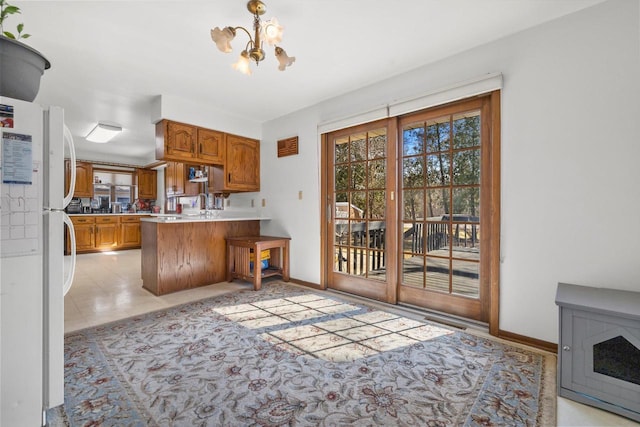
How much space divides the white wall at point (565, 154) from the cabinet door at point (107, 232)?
7622mm

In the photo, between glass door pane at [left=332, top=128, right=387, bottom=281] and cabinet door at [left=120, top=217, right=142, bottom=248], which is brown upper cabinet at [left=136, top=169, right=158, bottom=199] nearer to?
cabinet door at [left=120, top=217, right=142, bottom=248]

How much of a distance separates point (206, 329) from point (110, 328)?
0.83m

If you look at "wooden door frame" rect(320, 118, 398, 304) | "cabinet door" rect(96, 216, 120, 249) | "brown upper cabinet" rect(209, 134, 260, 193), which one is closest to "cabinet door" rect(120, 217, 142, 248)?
"cabinet door" rect(96, 216, 120, 249)

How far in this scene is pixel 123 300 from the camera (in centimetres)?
324

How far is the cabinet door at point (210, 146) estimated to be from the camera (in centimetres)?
390

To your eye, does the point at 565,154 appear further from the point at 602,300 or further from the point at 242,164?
the point at 242,164

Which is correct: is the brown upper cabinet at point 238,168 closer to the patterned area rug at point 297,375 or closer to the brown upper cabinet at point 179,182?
the brown upper cabinet at point 179,182

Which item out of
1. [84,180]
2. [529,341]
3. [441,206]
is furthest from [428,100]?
[84,180]

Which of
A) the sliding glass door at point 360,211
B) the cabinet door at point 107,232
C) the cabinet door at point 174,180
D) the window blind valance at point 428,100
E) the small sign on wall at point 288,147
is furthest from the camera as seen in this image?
the cabinet door at point 107,232

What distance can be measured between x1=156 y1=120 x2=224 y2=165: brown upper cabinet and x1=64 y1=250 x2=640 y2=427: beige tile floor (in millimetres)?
1698

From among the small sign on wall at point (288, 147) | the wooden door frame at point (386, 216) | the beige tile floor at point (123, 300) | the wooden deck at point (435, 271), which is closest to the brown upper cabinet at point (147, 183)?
the beige tile floor at point (123, 300)

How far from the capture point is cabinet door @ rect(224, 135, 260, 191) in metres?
4.24

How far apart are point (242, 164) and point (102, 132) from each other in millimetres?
2591

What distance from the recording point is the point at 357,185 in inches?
135
